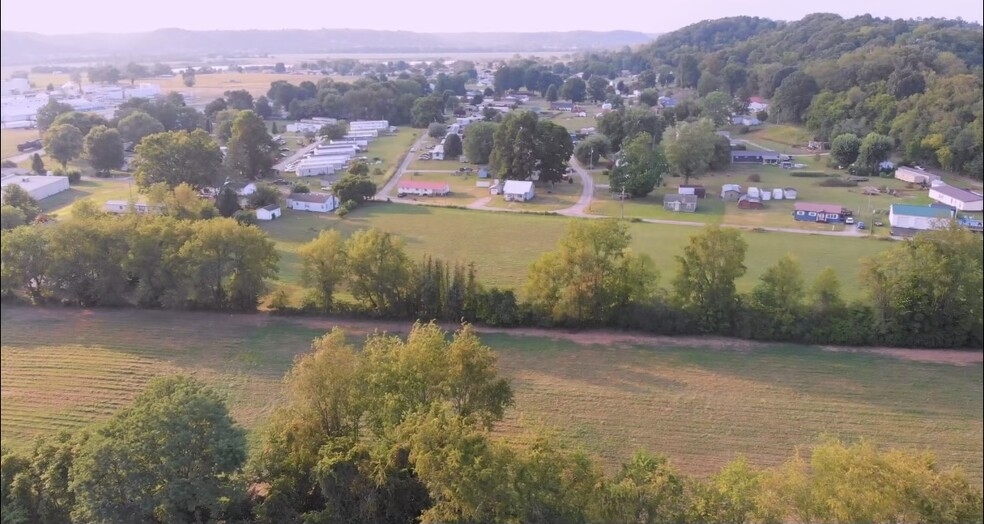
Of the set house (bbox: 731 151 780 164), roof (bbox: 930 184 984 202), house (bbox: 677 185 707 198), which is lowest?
house (bbox: 677 185 707 198)

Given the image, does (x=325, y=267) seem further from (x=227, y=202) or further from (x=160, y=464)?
(x=227, y=202)

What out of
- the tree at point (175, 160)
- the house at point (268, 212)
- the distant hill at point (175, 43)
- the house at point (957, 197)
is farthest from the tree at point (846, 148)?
the tree at point (175, 160)

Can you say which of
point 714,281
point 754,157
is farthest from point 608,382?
A: point 754,157

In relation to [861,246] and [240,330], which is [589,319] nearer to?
[240,330]

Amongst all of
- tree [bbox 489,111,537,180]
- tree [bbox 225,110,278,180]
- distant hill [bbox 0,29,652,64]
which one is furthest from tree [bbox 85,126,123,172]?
tree [bbox 489,111,537,180]

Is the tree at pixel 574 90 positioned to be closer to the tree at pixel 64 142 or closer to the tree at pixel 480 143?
the tree at pixel 480 143

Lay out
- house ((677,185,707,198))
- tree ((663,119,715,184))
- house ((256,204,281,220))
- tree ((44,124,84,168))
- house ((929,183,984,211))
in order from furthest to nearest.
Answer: tree ((663,119,715,184))
house ((677,185,707,198))
house ((256,204,281,220))
tree ((44,124,84,168))
house ((929,183,984,211))

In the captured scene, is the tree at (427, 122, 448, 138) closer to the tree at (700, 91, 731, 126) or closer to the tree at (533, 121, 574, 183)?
the tree at (533, 121, 574, 183)
